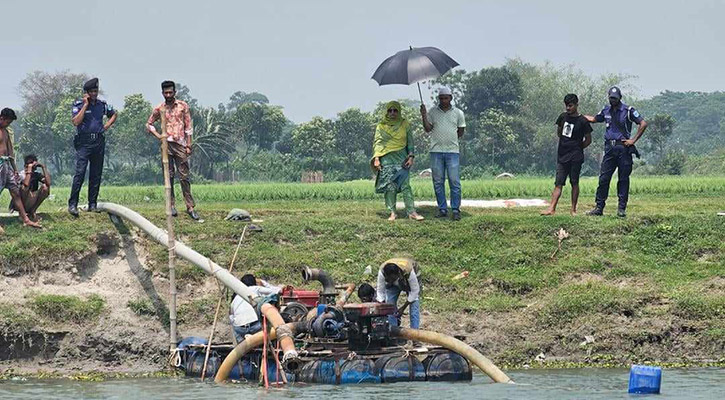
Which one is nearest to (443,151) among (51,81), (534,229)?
(534,229)

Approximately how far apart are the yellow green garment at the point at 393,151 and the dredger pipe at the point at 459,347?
624 centimetres

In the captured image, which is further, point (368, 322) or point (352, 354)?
point (368, 322)

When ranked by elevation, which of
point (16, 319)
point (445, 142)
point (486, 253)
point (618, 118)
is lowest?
point (16, 319)

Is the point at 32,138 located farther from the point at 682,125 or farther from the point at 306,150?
the point at 682,125

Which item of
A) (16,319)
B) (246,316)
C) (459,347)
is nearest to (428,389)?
(459,347)

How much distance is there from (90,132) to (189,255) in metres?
3.30

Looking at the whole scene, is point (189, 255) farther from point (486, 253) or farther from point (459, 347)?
point (486, 253)

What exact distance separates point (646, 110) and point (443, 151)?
113m

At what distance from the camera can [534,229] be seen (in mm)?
21719

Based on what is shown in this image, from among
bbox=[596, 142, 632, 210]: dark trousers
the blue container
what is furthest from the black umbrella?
the blue container

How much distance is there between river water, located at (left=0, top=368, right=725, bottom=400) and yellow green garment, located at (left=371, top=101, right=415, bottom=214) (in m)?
5.50

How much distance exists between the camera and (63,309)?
19.2m

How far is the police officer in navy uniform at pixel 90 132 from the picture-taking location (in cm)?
2070

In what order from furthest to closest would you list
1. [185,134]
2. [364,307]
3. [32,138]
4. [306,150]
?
[32,138]
[306,150]
[185,134]
[364,307]
